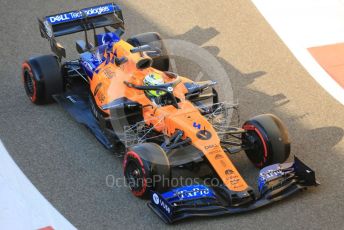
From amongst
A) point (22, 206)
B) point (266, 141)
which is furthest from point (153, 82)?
point (22, 206)

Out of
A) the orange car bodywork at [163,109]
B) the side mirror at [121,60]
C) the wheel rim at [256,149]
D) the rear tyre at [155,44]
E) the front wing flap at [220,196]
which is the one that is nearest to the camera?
the front wing flap at [220,196]

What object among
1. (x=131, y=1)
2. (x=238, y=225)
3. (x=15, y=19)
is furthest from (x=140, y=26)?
(x=238, y=225)

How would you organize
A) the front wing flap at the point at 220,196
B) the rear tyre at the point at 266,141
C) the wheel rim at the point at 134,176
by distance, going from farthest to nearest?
the rear tyre at the point at 266,141 → the wheel rim at the point at 134,176 → the front wing flap at the point at 220,196

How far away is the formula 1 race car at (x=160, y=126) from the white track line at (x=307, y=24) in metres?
2.58

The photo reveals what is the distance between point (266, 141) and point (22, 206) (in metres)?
3.34

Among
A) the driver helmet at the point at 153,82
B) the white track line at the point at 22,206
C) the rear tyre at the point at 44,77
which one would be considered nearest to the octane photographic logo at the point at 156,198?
the white track line at the point at 22,206

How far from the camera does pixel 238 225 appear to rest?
349 inches

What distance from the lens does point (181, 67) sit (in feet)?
42.2

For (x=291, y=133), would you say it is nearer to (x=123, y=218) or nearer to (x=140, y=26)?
(x=123, y=218)

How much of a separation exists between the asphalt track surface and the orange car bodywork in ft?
2.25

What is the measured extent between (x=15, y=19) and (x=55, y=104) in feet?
11.1

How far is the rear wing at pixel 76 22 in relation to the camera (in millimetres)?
11461

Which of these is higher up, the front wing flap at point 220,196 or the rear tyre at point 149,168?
the rear tyre at point 149,168

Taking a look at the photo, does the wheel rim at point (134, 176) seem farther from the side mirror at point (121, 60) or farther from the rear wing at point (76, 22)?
the rear wing at point (76, 22)
